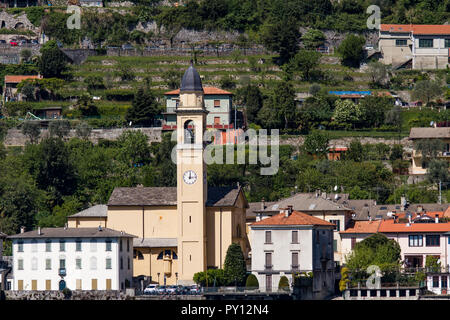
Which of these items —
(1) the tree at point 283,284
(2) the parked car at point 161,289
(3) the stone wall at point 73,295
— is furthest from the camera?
(1) the tree at point 283,284

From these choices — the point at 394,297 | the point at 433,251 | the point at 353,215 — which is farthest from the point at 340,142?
the point at 394,297

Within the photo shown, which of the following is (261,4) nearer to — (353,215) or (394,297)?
(353,215)

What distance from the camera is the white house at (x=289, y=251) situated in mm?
103062

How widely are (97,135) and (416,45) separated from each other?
3626 cm

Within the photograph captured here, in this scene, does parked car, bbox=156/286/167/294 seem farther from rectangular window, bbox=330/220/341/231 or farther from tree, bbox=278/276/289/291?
rectangular window, bbox=330/220/341/231

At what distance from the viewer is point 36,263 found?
104 meters

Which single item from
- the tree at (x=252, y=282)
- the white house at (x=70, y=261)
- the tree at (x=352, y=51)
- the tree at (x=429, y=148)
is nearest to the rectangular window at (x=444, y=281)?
the tree at (x=252, y=282)

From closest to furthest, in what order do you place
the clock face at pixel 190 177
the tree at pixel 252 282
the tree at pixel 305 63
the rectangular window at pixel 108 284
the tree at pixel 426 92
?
the tree at pixel 252 282, the rectangular window at pixel 108 284, the clock face at pixel 190 177, the tree at pixel 426 92, the tree at pixel 305 63

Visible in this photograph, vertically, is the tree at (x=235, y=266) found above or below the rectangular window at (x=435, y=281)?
above

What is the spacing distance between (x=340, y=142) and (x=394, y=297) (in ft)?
143

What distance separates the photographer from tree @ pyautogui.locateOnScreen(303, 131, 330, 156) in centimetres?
13862

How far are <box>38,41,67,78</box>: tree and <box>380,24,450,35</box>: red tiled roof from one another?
32074 mm

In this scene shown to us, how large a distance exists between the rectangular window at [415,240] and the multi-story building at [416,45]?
54.1 m

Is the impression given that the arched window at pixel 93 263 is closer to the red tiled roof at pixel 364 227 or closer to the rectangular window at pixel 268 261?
the rectangular window at pixel 268 261
